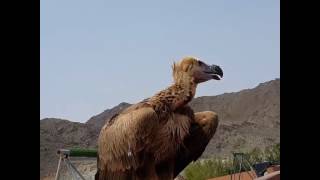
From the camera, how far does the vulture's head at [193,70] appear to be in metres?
5.60

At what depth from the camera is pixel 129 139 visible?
543 cm

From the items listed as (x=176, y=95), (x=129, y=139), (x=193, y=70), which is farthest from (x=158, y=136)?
(x=193, y=70)

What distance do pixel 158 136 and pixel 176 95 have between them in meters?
0.33

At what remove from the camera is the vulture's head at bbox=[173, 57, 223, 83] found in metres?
5.60

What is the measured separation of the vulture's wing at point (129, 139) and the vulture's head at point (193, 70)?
1.23 ft

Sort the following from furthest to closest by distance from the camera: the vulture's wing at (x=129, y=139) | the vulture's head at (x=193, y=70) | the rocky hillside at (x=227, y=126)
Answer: the rocky hillside at (x=227, y=126), the vulture's head at (x=193, y=70), the vulture's wing at (x=129, y=139)

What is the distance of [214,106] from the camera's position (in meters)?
5.82

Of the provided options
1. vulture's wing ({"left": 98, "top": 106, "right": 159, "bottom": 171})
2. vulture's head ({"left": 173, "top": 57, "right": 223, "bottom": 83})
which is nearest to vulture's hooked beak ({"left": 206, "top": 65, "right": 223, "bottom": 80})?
vulture's head ({"left": 173, "top": 57, "right": 223, "bottom": 83})

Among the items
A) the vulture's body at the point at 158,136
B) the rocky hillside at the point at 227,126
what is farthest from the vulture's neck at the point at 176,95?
the rocky hillside at the point at 227,126

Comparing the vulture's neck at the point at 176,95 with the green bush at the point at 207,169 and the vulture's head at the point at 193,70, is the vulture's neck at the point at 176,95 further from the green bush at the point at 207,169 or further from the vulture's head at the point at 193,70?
the green bush at the point at 207,169

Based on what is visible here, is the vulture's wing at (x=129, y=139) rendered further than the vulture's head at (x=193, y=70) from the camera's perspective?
No
